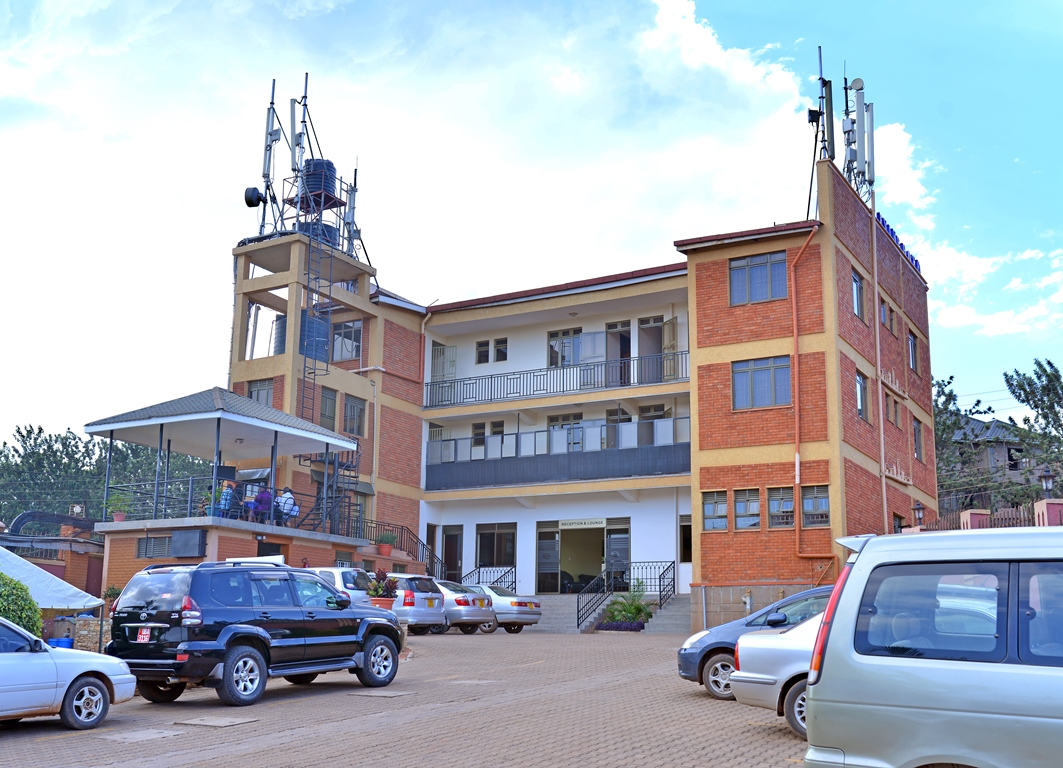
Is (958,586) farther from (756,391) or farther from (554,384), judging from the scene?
(554,384)

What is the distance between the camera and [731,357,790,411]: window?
28219mm

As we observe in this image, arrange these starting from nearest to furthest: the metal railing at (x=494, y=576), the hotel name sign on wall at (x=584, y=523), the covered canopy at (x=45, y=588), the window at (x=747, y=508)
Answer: the covered canopy at (x=45, y=588), the window at (x=747, y=508), the hotel name sign on wall at (x=584, y=523), the metal railing at (x=494, y=576)

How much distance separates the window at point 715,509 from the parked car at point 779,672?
17507mm

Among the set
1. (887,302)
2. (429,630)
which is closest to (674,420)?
(887,302)

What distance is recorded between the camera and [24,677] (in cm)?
1112

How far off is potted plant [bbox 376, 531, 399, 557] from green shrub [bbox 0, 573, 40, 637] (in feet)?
60.7

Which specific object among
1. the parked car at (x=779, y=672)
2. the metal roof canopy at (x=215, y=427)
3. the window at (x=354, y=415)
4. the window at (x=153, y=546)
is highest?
the window at (x=354, y=415)

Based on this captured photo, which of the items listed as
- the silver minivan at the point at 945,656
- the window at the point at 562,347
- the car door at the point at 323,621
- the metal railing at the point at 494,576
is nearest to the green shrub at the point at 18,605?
the car door at the point at 323,621

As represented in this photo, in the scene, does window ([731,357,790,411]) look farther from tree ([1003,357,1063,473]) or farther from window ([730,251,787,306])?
tree ([1003,357,1063,473])

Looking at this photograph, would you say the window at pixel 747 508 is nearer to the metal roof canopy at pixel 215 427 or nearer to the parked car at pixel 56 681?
the metal roof canopy at pixel 215 427

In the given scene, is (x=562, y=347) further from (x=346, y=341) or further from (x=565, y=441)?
(x=346, y=341)

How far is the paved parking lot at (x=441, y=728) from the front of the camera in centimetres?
981

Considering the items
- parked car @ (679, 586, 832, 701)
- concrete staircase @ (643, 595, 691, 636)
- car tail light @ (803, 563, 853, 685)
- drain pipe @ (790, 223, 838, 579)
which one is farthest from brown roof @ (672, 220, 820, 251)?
car tail light @ (803, 563, 853, 685)

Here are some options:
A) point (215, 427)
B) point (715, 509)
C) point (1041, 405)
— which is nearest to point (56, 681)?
point (215, 427)
